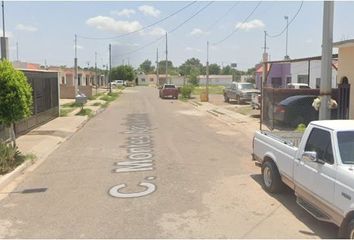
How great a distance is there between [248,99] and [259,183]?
2691cm

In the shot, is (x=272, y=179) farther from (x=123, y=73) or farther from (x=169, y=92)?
(x=123, y=73)

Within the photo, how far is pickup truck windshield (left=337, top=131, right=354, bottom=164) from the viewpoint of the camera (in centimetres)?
598

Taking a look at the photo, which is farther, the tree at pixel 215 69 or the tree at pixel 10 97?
the tree at pixel 215 69

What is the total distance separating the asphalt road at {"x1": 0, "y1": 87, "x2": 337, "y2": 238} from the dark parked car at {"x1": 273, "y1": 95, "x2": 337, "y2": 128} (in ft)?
14.1

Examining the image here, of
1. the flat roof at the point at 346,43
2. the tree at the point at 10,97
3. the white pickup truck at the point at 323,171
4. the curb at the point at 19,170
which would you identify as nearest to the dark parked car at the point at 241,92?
the flat roof at the point at 346,43

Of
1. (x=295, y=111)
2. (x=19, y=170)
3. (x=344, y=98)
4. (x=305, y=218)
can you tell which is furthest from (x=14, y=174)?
(x=344, y=98)

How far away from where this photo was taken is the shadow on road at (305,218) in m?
6.26

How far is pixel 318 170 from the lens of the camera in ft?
20.8

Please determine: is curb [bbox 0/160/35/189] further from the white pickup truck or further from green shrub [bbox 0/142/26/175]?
the white pickup truck

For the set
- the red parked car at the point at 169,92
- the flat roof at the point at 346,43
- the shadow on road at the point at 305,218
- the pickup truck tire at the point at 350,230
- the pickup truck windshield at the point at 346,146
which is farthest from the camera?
the red parked car at the point at 169,92

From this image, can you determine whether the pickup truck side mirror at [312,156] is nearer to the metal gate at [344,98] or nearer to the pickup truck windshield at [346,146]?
the pickup truck windshield at [346,146]

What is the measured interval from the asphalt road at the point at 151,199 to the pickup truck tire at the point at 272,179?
0.18 metres

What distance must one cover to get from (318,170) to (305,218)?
1006 millimetres

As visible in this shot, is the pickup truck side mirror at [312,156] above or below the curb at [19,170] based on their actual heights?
above
